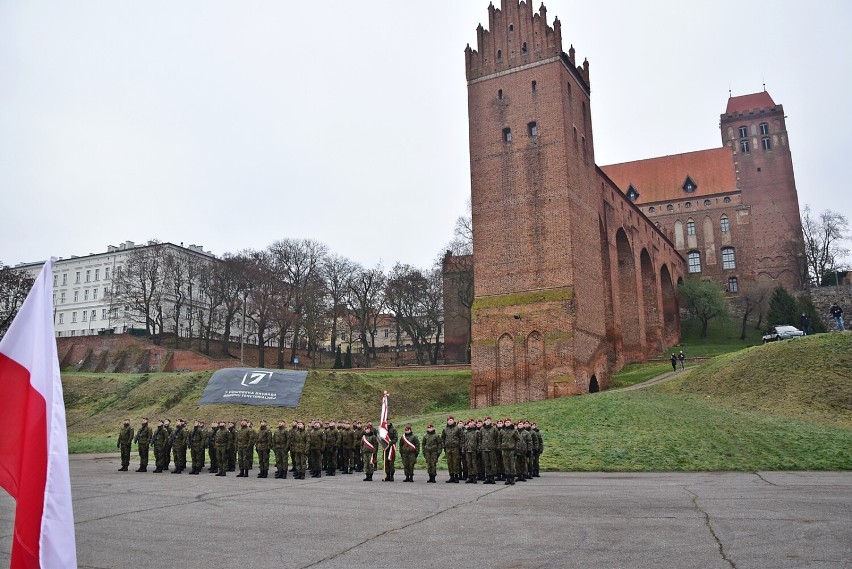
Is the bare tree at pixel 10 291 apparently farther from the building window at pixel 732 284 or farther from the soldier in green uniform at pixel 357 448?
the building window at pixel 732 284

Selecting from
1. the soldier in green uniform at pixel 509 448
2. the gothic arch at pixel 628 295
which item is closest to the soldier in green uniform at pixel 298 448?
the soldier in green uniform at pixel 509 448

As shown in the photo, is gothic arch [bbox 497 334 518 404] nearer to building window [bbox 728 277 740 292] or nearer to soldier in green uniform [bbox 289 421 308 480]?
soldier in green uniform [bbox 289 421 308 480]

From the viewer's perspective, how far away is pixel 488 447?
1619 cm

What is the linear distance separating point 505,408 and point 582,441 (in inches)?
334

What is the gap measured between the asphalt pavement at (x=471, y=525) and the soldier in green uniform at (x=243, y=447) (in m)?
3.06

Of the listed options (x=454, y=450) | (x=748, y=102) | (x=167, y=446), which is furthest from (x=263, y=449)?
(x=748, y=102)

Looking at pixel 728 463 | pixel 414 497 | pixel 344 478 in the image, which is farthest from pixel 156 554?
pixel 728 463

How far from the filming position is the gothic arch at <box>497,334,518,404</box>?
34.2 metres

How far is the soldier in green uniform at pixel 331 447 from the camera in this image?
18656 mm

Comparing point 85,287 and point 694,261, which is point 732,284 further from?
point 85,287

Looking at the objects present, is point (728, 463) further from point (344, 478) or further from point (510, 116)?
point (510, 116)

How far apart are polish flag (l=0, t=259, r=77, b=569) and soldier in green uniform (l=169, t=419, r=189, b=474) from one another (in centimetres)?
1651

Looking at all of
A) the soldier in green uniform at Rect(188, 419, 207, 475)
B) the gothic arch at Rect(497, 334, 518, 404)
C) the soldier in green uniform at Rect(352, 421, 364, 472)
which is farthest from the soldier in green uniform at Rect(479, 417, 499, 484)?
the gothic arch at Rect(497, 334, 518, 404)

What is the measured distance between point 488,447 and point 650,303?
4015cm
